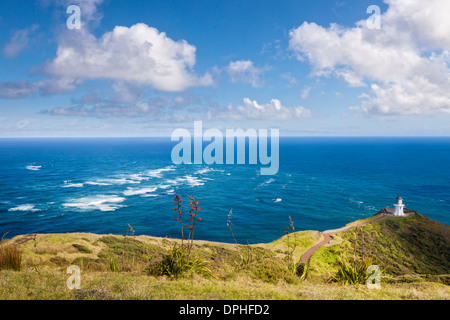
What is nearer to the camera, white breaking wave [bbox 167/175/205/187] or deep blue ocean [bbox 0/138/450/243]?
deep blue ocean [bbox 0/138/450/243]

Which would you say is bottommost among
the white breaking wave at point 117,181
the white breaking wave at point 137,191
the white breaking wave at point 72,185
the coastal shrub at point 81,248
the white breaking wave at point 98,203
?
the white breaking wave at point 98,203

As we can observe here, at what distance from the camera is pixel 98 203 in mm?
60406

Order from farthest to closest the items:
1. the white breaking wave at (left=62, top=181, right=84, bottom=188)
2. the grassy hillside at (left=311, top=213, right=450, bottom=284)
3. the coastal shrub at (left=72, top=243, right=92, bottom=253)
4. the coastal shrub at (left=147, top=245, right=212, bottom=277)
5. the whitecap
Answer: the white breaking wave at (left=62, top=181, right=84, bottom=188)
the whitecap
the grassy hillside at (left=311, top=213, right=450, bottom=284)
the coastal shrub at (left=72, top=243, right=92, bottom=253)
the coastal shrub at (left=147, top=245, right=212, bottom=277)

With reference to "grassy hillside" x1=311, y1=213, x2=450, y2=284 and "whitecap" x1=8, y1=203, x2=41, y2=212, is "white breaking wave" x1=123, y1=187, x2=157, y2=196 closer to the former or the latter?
"whitecap" x1=8, y1=203, x2=41, y2=212

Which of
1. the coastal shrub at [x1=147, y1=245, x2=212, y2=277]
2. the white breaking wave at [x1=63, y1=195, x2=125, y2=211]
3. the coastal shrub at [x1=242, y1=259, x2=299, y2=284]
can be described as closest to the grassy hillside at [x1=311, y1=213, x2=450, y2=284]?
the coastal shrub at [x1=242, y1=259, x2=299, y2=284]

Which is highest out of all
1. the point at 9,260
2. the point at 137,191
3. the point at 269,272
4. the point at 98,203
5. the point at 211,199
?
the point at 9,260

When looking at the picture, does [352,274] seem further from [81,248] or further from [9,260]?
[81,248]

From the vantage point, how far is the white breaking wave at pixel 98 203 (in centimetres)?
5731

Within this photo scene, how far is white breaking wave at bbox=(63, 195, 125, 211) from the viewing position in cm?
5731

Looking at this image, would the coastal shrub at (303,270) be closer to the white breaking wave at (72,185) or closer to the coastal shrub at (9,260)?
the coastal shrub at (9,260)

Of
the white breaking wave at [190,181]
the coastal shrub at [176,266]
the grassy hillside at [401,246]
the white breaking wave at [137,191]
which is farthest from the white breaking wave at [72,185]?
the coastal shrub at [176,266]

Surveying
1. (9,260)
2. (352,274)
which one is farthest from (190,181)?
(352,274)

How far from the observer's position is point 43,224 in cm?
4716
